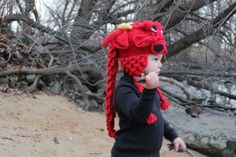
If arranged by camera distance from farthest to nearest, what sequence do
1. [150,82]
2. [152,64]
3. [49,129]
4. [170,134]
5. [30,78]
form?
[30,78] → [49,129] → [170,134] → [152,64] → [150,82]

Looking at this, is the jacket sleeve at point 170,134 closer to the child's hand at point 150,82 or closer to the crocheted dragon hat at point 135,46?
the crocheted dragon hat at point 135,46

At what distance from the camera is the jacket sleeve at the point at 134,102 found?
8.84 feet

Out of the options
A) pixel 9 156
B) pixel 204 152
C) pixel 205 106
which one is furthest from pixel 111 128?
pixel 205 106

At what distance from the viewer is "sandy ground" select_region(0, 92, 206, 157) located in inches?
207

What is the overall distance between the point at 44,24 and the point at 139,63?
639 cm

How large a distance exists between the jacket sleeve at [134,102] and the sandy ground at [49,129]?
2.15 m

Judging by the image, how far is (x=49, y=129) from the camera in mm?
6215

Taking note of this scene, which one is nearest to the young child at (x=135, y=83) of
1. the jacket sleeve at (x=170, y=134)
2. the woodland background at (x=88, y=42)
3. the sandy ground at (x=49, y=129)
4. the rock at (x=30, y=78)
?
the jacket sleeve at (x=170, y=134)

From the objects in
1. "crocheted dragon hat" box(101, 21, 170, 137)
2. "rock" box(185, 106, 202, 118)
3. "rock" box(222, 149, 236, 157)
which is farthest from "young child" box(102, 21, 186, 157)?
"rock" box(185, 106, 202, 118)

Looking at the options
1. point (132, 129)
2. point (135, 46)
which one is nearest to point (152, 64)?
point (135, 46)

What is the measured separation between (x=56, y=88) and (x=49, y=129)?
89.2 inches

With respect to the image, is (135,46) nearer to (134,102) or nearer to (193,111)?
(134,102)

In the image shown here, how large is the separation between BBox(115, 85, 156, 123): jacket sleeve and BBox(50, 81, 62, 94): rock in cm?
546

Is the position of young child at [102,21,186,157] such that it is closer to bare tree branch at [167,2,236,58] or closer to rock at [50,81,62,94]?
bare tree branch at [167,2,236,58]
